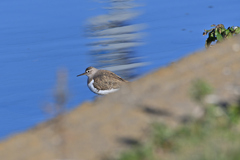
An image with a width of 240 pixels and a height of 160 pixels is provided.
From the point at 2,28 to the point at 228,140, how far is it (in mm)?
12312

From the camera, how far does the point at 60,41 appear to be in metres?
15.6

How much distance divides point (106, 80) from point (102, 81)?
103mm

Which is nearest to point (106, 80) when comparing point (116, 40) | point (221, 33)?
point (221, 33)

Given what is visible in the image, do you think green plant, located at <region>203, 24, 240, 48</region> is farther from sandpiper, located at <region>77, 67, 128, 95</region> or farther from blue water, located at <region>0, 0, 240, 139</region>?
blue water, located at <region>0, 0, 240, 139</region>

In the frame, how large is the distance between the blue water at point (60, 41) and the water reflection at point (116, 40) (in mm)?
203

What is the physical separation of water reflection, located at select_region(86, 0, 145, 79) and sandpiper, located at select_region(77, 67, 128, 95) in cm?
82

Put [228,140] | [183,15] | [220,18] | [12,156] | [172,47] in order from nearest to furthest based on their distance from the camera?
[228,140], [12,156], [172,47], [220,18], [183,15]

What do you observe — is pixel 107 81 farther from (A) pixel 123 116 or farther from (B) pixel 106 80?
(A) pixel 123 116

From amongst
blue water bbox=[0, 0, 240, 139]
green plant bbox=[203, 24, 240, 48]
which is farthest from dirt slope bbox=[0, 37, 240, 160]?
blue water bbox=[0, 0, 240, 139]

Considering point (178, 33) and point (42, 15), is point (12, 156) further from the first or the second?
point (42, 15)

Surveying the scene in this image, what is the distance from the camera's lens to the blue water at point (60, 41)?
12.2 meters

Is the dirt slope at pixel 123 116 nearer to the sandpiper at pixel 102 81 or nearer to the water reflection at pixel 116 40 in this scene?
the sandpiper at pixel 102 81

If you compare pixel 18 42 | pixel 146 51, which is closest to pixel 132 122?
pixel 146 51

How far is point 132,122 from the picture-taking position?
226 inches
